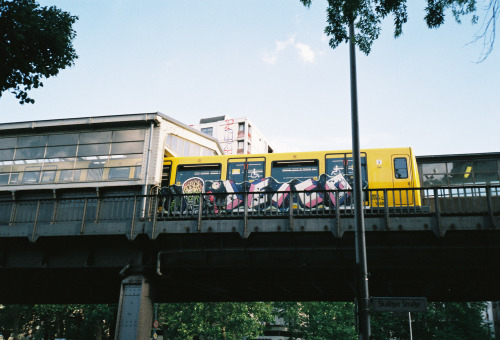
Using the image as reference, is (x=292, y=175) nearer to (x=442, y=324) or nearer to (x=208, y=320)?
(x=208, y=320)

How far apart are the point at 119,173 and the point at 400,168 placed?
472 inches

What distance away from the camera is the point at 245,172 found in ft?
65.2

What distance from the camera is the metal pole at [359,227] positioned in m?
9.84

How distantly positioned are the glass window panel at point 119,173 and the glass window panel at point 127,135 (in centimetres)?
134

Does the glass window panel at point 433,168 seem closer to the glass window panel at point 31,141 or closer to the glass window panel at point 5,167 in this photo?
the glass window panel at point 31,141

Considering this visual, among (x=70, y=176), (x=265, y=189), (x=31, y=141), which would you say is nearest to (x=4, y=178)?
(x=31, y=141)

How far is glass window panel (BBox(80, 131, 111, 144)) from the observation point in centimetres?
1906

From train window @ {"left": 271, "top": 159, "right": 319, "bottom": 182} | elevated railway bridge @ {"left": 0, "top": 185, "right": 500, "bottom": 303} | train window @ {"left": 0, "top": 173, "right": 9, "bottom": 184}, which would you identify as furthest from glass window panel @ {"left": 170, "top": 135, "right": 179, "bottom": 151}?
train window @ {"left": 0, "top": 173, "right": 9, "bottom": 184}

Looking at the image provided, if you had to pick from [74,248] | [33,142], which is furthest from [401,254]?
[33,142]

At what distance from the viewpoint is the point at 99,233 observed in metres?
14.9

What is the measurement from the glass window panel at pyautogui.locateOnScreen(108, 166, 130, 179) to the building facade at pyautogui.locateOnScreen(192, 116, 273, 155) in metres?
66.8

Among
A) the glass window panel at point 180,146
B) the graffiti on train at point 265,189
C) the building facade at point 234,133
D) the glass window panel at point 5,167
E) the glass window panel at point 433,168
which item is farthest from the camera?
the building facade at point 234,133

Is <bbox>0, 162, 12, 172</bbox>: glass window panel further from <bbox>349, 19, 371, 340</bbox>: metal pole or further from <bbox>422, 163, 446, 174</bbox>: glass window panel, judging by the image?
<bbox>422, 163, 446, 174</bbox>: glass window panel

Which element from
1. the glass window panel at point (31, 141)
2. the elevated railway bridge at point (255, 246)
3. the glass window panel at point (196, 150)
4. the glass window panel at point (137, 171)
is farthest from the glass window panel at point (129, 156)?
the glass window panel at point (196, 150)
